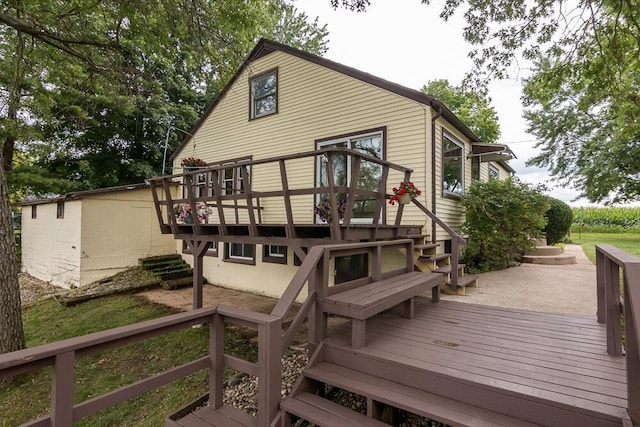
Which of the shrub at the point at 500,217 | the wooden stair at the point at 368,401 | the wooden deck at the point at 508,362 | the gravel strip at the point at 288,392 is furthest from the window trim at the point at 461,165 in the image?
the wooden stair at the point at 368,401

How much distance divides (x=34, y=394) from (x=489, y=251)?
8.87m

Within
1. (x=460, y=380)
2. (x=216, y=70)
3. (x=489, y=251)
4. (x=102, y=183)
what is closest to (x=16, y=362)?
(x=460, y=380)

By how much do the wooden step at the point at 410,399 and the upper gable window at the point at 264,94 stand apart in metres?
7.00

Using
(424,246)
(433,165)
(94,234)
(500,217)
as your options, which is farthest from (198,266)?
(500,217)

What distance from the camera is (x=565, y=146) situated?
67.1 feet

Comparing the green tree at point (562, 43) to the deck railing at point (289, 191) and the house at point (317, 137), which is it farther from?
the deck railing at point (289, 191)

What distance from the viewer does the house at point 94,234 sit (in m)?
8.95

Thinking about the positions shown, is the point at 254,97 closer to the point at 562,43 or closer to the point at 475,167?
the point at 475,167

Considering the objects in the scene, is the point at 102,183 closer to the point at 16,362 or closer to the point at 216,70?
the point at 216,70

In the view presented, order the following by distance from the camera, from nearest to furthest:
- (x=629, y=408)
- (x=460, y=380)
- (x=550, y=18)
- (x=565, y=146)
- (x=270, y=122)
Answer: (x=629, y=408) < (x=460, y=380) < (x=550, y=18) < (x=270, y=122) < (x=565, y=146)

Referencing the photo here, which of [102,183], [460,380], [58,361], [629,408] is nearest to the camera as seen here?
[58,361]

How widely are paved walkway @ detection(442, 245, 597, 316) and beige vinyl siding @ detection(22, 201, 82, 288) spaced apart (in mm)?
10225

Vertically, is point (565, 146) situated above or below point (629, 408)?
above

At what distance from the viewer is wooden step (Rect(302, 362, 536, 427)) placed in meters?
1.94
